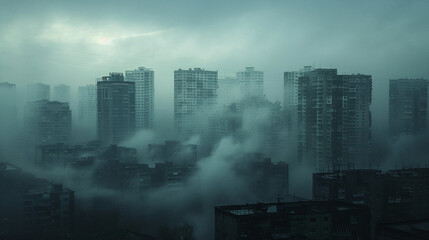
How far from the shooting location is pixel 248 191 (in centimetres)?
987

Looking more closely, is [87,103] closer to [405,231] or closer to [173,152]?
[173,152]

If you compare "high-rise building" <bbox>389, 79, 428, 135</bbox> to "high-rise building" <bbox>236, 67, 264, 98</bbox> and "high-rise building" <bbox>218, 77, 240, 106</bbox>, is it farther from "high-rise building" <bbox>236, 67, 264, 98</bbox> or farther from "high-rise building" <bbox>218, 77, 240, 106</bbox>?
"high-rise building" <bbox>218, 77, 240, 106</bbox>

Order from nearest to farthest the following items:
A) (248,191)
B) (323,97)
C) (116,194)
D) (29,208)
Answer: (29,208)
(116,194)
(248,191)
(323,97)

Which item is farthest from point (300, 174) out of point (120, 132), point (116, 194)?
point (120, 132)

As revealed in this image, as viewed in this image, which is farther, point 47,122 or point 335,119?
point 47,122

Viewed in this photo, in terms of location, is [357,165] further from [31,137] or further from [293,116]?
[31,137]

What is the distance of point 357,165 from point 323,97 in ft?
5.75

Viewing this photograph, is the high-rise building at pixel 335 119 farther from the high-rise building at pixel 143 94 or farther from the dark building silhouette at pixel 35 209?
the dark building silhouette at pixel 35 209

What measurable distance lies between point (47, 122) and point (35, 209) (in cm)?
618

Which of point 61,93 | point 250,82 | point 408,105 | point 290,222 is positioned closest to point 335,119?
point 408,105

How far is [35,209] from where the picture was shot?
730cm

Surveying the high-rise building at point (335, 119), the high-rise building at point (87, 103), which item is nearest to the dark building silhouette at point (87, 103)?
the high-rise building at point (87, 103)

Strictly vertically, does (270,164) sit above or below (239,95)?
below

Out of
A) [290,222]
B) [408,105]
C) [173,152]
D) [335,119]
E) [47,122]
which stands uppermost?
[408,105]
